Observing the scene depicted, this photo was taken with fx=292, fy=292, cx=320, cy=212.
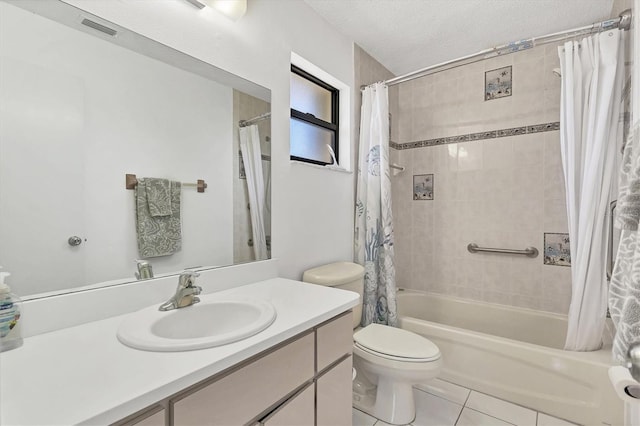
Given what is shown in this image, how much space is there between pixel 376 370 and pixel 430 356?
0.29m

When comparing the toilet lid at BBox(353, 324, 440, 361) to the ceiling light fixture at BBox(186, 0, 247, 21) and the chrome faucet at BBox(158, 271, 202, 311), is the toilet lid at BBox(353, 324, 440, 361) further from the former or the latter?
the ceiling light fixture at BBox(186, 0, 247, 21)

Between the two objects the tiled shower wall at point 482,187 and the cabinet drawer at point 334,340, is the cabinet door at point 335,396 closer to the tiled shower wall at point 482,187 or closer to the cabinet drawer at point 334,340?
the cabinet drawer at point 334,340

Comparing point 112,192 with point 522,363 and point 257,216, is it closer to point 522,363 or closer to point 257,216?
point 257,216

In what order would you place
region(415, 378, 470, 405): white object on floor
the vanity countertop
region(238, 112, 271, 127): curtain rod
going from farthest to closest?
region(415, 378, 470, 405): white object on floor
region(238, 112, 271, 127): curtain rod
the vanity countertop

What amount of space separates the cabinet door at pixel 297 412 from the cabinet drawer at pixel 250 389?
3 cm

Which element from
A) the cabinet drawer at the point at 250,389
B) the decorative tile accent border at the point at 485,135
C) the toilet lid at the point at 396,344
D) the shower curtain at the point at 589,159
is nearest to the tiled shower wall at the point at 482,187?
the decorative tile accent border at the point at 485,135

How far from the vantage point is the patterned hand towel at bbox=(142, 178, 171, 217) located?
1.08 meters

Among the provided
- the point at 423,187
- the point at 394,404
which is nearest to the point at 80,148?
the point at 394,404

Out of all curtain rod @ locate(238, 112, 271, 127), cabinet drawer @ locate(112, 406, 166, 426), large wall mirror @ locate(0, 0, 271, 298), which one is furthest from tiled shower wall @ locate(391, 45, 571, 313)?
cabinet drawer @ locate(112, 406, 166, 426)

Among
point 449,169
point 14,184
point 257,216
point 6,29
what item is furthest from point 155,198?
point 449,169

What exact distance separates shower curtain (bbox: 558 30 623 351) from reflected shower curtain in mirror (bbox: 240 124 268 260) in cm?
170

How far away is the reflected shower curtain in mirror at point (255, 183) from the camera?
56.1 inches

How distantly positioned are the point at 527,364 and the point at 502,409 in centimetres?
29

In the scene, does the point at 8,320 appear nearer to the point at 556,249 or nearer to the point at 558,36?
the point at 558,36
